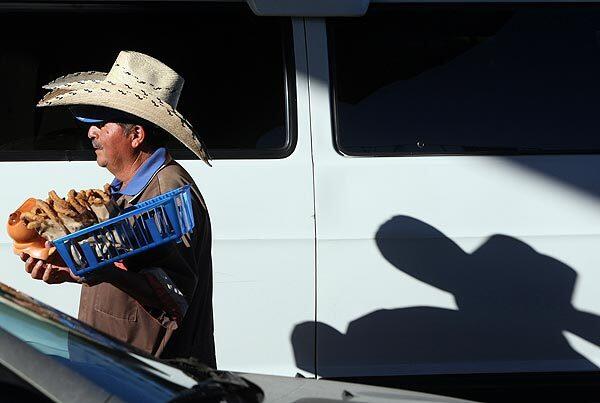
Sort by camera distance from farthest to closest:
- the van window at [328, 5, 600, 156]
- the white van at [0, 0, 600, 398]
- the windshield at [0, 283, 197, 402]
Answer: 1. the van window at [328, 5, 600, 156]
2. the white van at [0, 0, 600, 398]
3. the windshield at [0, 283, 197, 402]

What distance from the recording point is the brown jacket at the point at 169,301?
10.7 ft

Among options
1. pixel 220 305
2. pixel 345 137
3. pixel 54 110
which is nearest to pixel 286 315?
pixel 220 305

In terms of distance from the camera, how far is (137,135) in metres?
3.57

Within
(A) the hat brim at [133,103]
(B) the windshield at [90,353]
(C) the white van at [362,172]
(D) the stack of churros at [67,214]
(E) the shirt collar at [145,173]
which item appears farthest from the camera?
(C) the white van at [362,172]

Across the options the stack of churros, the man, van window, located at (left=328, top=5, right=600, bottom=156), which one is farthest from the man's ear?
van window, located at (left=328, top=5, right=600, bottom=156)

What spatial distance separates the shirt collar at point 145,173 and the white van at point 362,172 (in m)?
1.07

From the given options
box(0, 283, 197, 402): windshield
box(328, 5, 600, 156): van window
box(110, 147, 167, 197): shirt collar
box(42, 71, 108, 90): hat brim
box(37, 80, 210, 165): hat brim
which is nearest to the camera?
box(0, 283, 197, 402): windshield

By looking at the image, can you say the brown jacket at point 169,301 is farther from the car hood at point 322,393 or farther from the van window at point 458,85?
the van window at point 458,85

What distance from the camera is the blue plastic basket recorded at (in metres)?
3.00

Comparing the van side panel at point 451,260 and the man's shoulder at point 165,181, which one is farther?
the van side panel at point 451,260

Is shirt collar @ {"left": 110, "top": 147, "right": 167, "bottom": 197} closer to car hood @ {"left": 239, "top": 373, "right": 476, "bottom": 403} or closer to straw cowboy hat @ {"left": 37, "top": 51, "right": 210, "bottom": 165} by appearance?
straw cowboy hat @ {"left": 37, "top": 51, "right": 210, "bottom": 165}

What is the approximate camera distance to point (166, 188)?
11.4ft

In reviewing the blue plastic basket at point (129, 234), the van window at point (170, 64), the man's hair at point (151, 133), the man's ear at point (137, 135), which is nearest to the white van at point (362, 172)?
the van window at point (170, 64)

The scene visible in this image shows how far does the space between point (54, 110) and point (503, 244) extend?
1969mm
